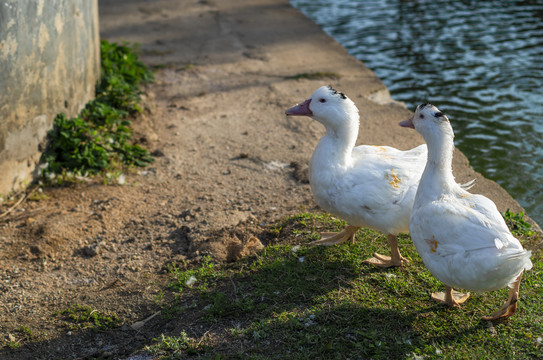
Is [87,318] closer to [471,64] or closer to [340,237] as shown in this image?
[340,237]

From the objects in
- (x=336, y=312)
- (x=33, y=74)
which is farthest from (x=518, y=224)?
(x=33, y=74)

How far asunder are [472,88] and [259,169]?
3920mm

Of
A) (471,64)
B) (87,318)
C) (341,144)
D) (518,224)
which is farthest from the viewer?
(471,64)

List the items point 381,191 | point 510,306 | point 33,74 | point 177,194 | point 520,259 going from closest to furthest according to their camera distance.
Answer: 1. point 520,259
2. point 510,306
3. point 381,191
4. point 33,74
5. point 177,194

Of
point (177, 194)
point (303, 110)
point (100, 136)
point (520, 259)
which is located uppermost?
point (303, 110)

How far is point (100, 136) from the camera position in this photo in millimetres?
5805

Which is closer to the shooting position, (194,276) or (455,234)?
(455,234)

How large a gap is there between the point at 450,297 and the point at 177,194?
9.04 ft

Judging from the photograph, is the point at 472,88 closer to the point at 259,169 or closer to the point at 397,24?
the point at 397,24

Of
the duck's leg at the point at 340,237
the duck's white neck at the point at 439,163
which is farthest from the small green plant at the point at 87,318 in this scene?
the duck's white neck at the point at 439,163

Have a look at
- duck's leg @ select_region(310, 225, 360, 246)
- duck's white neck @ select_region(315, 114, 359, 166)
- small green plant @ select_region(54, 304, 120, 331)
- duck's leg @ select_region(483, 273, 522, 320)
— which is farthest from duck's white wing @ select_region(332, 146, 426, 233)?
small green plant @ select_region(54, 304, 120, 331)

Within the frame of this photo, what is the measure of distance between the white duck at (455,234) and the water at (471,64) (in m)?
2.13

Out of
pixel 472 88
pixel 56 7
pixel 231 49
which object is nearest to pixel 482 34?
pixel 472 88

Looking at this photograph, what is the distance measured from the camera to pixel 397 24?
412 inches
